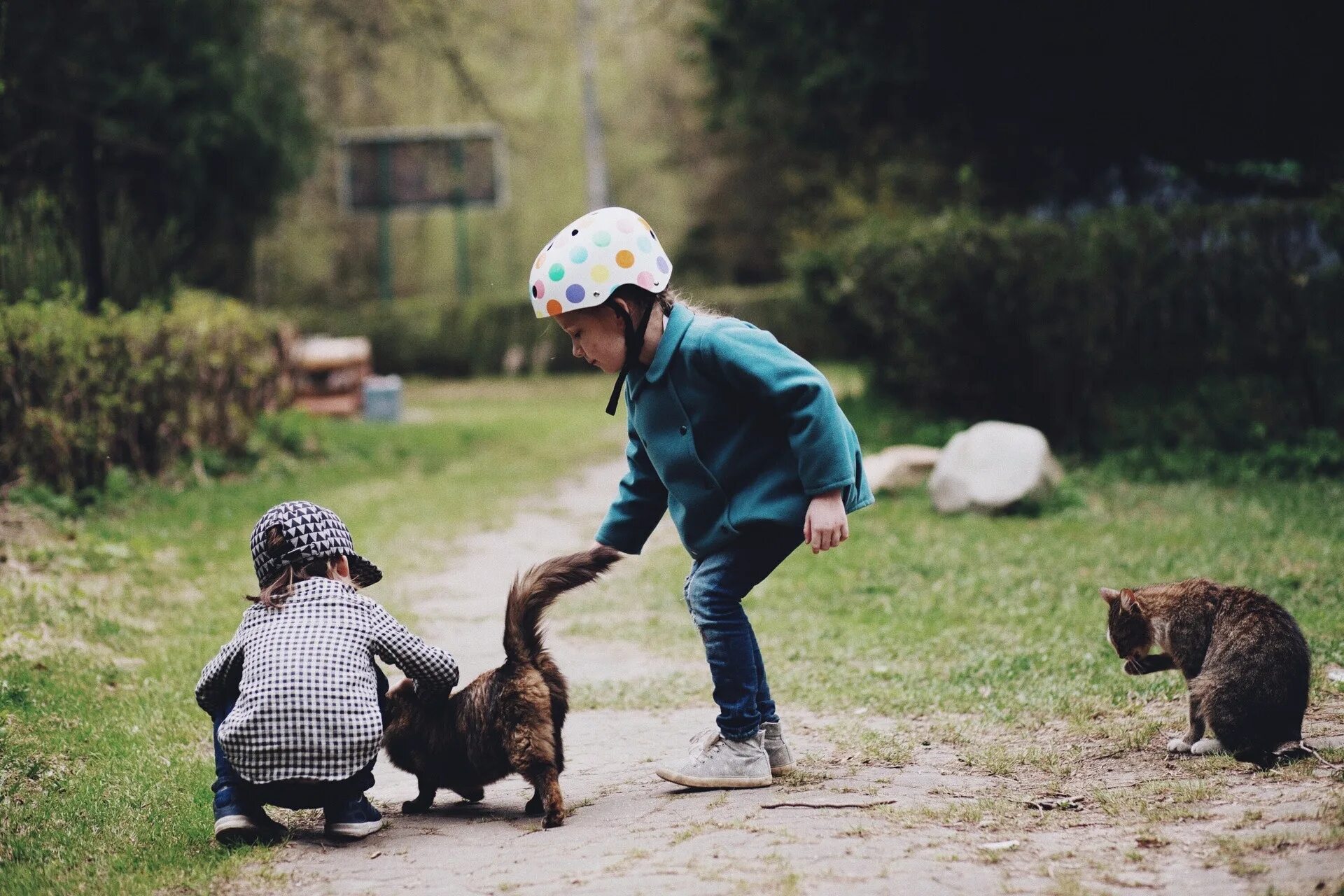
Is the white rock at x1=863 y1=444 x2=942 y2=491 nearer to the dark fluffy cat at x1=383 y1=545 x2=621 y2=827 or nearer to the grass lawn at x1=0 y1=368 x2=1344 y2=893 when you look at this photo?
the grass lawn at x1=0 y1=368 x2=1344 y2=893

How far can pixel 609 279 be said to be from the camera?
4098 mm

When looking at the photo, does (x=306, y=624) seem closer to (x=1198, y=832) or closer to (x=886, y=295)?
(x=1198, y=832)

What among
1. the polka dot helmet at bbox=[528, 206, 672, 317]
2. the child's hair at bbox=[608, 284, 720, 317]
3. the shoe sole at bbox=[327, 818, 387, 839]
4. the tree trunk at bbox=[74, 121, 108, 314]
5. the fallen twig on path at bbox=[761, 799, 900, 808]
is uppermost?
the tree trunk at bbox=[74, 121, 108, 314]

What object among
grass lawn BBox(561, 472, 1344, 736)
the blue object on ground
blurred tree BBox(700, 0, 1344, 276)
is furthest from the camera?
the blue object on ground

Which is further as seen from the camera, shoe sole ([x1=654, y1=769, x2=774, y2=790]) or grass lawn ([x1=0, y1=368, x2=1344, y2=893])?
grass lawn ([x1=0, y1=368, x2=1344, y2=893])

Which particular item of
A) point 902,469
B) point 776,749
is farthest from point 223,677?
point 902,469

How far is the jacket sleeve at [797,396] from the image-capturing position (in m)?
4.08

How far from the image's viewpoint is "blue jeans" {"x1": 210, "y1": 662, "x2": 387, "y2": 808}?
401 cm

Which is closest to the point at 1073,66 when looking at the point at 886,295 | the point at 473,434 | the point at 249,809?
the point at 886,295

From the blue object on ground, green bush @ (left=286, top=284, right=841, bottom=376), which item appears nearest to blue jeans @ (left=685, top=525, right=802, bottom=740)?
the blue object on ground

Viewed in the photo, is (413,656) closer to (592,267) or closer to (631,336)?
(631,336)

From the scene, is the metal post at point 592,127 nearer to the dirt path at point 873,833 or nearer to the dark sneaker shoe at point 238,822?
the dirt path at point 873,833

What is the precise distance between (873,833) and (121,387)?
9.32 metres

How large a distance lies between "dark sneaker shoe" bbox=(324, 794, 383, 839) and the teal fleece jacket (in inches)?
52.6
